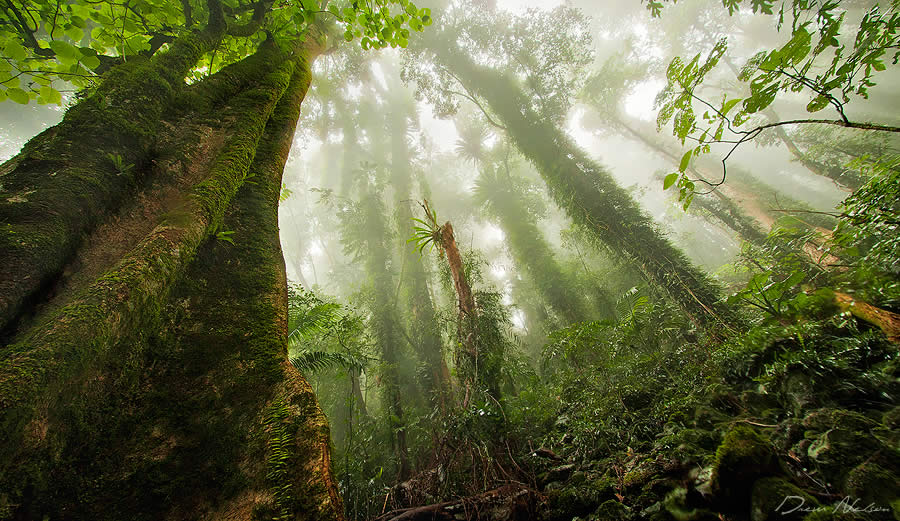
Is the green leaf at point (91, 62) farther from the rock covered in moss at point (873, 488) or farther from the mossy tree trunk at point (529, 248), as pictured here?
the mossy tree trunk at point (529, 248)

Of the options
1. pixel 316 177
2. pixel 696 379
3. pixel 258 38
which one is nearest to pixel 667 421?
pixel 696 379

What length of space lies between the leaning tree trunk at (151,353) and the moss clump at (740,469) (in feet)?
6.52

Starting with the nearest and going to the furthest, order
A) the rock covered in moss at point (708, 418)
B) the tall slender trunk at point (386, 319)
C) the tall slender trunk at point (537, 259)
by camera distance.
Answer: the rock covered in moss at point (708, 418) → the tall slender trunk at point (386, 319) → the tall slender trunk at point (537, 259)

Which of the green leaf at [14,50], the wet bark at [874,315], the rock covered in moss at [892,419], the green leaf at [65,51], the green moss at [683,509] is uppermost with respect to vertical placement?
the green leaf at [14,50]

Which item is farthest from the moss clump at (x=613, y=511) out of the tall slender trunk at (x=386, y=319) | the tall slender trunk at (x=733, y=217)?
the tall slender trunk at (x=733, y=217)

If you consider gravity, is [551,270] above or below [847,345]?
above

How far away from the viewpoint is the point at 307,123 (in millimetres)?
14570

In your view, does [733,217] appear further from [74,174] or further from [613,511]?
[74,174]

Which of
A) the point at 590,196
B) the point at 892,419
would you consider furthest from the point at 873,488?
the point at 590,196

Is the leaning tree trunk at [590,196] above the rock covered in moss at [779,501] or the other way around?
above

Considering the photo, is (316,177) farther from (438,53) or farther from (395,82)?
(438,53)

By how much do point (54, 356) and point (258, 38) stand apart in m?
3.57

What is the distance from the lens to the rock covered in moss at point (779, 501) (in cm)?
148

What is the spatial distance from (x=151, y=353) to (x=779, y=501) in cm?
317
